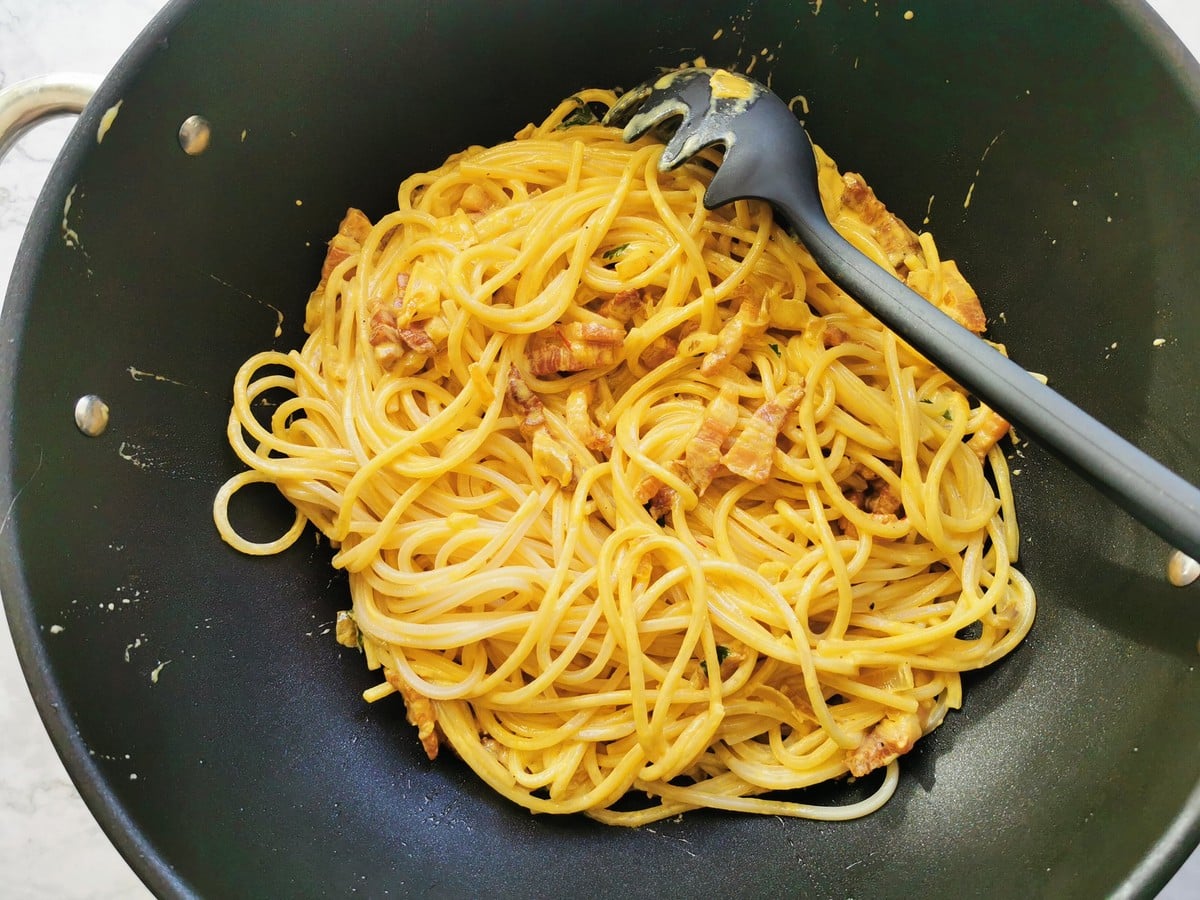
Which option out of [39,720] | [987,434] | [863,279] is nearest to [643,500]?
[863,279]

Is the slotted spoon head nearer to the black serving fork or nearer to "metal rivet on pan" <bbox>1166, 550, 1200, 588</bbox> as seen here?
the black serving fork

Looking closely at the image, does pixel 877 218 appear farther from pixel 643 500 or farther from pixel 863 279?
pixel 643 500

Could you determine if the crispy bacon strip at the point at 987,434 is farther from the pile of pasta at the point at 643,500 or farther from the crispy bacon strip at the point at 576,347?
the crispy bacon strip at the point at 576,347

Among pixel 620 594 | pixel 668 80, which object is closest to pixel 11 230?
pixel 668 80

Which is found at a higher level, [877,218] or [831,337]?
[877,218]

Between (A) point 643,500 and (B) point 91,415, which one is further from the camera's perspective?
(A) point 643,500

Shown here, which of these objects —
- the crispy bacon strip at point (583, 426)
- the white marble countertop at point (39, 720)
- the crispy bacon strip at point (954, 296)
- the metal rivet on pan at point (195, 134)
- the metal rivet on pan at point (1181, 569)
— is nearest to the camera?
the metal rivet on pan at point (1181, 569)

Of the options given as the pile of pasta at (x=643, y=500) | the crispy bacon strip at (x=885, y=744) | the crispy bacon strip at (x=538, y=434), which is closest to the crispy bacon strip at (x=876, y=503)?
the pile of pasta at (x=643, y=500)

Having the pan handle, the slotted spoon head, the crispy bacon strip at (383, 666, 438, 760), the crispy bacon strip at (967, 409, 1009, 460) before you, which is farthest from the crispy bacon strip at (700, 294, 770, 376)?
the pan handle
